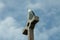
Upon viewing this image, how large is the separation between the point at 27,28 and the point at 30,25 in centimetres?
46

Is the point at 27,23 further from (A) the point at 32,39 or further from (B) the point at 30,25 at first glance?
(A) the point at 32,39

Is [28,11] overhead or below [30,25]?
overhead

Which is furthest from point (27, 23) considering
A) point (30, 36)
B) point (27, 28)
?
point (30, 36)

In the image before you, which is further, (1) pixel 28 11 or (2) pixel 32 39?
(1) pixel 28 11

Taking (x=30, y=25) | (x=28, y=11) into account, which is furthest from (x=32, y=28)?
(x=28, y=11)

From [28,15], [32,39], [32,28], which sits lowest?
[32,39]

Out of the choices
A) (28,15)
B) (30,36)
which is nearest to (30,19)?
(28,15)

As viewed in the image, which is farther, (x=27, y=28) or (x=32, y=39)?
(x=27, y=28)

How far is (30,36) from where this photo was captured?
11.9m

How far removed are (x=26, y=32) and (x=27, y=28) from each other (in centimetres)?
48

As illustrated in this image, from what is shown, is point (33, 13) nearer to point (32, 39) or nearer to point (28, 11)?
point (28, 11)

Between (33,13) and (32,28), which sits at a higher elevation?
(33,13)

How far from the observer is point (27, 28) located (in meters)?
12.7

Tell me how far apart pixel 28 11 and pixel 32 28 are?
1072 millimetres
